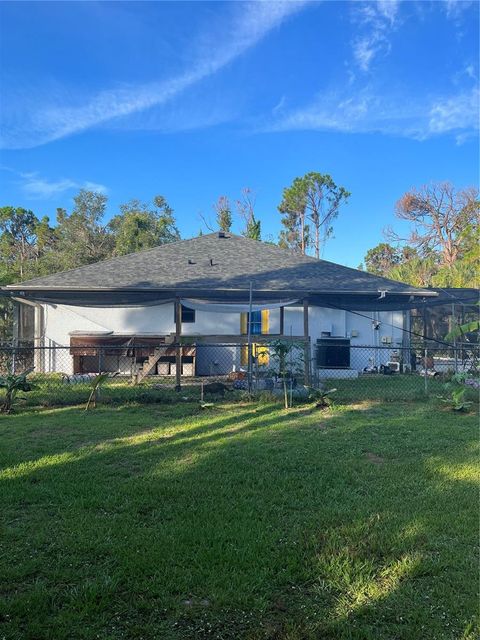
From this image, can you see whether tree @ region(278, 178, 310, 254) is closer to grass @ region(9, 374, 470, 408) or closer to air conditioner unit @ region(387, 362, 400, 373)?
air conditioner unit @ region(387, 362, 400, 373)

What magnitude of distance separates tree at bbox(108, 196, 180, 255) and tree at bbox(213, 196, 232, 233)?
3961mm

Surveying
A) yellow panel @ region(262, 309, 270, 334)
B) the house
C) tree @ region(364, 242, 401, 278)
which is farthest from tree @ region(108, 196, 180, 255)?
tree @ region(364, 242, 401, 278)

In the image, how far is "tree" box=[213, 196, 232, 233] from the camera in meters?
30.8

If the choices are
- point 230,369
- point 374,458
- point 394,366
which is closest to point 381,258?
point 394,366

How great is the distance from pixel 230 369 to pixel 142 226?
A: 1591cm

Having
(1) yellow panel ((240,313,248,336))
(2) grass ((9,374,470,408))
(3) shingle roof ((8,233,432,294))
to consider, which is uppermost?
(3) shingle roof ((8,233,432,294))

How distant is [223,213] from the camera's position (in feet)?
102

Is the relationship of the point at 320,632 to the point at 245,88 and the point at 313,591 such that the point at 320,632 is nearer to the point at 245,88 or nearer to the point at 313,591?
the point at 313,591

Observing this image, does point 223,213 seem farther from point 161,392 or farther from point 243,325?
point 161,392

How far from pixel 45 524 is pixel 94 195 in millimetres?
29650

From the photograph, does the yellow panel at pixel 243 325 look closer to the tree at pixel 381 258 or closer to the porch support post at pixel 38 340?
the porch support post at pixel 38 340

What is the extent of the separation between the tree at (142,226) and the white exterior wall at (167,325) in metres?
13.0

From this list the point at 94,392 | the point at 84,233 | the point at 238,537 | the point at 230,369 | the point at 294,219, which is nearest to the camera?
the point at 238,537

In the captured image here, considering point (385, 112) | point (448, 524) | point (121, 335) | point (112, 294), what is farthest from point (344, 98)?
point (448, 524)
